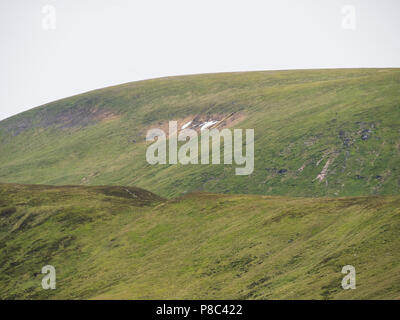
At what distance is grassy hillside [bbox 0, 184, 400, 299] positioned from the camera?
6750 cm

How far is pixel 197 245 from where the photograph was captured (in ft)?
294

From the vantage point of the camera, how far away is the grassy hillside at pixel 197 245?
67.5 meters

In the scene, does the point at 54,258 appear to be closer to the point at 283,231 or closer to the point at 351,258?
the point at 283,231

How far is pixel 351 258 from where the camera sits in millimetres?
66938

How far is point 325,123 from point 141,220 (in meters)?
88.5
